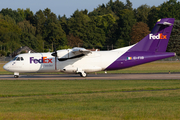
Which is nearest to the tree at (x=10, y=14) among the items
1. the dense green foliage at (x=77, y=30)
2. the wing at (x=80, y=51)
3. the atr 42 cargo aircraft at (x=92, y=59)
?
the dense green foliage at (x=77, y=30)

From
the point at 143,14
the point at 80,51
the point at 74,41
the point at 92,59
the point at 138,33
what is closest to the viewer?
the point at 80,51

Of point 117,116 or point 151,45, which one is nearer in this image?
point 117,116

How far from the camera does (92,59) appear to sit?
111 feet

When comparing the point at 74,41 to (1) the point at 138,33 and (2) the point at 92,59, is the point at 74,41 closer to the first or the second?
(1) the point at 138,33

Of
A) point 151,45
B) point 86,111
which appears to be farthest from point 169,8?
point 86,111

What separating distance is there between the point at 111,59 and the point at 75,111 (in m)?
20.6

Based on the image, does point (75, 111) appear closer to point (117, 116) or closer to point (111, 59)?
point (117, 116)

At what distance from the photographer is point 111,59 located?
33.5 meters

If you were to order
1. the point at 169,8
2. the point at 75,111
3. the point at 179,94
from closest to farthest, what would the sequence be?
the point at 75,111
the point at 179,94
the point at 169,8

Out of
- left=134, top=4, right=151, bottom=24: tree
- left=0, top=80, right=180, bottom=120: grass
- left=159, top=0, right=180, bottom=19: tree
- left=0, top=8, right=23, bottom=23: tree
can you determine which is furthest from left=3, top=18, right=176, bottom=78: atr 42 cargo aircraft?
left=0, top=8, right=23, bottom=23: tree

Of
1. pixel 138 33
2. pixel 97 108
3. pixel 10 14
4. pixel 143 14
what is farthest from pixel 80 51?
pixel 10 14

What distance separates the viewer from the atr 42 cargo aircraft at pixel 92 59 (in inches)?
1313

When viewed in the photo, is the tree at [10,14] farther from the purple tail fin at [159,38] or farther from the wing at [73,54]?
the purple tail fin at [159,38]

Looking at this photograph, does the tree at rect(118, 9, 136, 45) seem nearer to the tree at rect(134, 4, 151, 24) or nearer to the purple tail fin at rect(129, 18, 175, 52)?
the tree at rect(134, 4, 151, 24)
